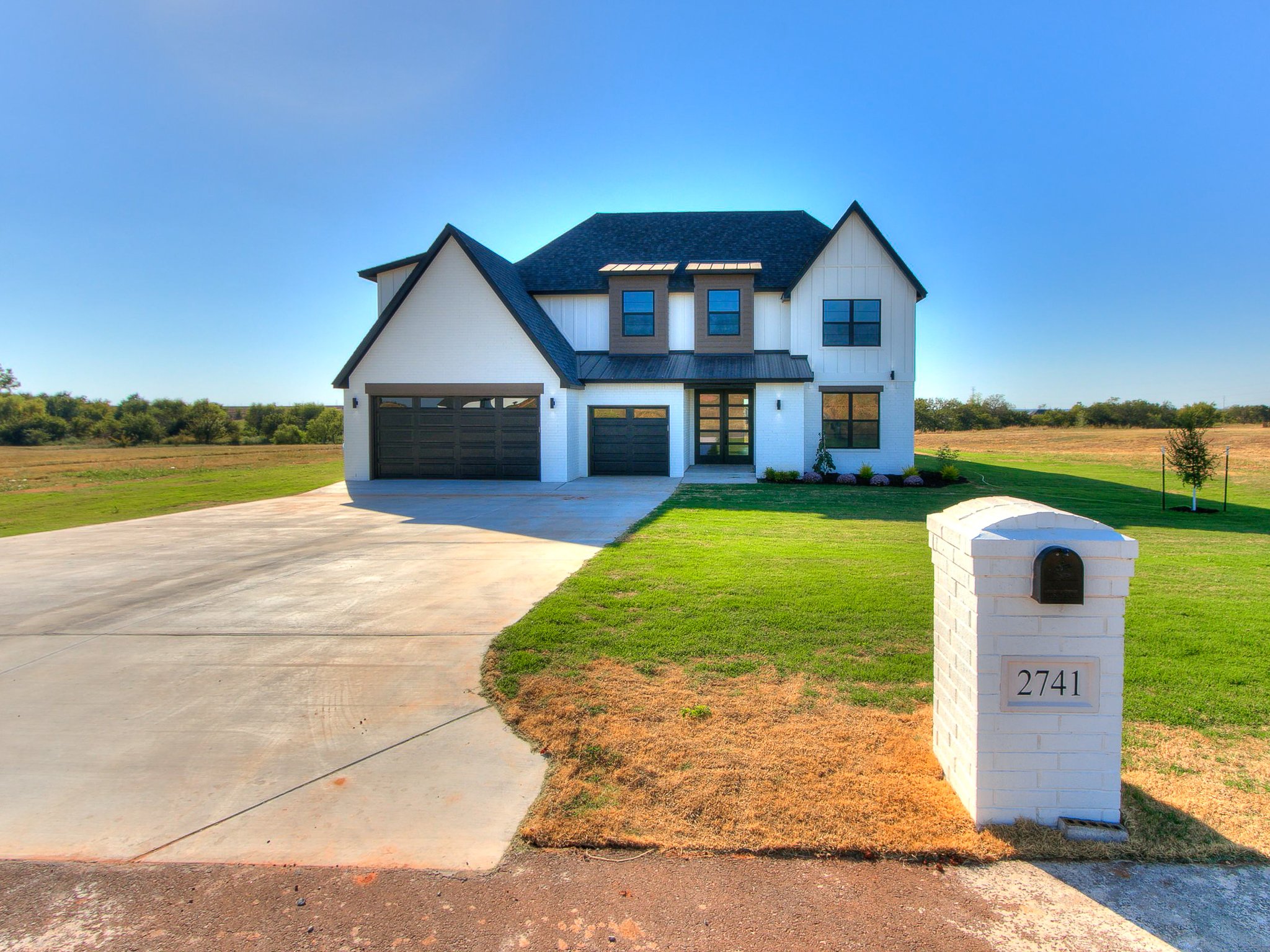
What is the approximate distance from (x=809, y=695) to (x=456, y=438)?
1716 centimetres

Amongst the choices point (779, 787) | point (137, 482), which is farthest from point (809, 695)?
point (137, 482)

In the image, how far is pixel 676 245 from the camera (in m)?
24.7

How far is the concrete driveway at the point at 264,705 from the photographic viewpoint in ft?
10.7

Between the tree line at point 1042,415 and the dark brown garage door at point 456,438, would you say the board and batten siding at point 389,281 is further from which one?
the tree line at point 1042,415

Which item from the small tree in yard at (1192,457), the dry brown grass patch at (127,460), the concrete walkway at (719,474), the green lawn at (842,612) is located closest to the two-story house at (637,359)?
the concrete walkway at (719,474)

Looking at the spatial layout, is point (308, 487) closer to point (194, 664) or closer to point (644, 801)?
point (194, 664)

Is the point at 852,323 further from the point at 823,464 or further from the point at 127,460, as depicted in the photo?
the point at 127,460

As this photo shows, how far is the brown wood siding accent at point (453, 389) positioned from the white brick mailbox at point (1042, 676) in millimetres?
17343

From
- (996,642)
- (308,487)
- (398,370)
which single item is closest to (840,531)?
(996,642)

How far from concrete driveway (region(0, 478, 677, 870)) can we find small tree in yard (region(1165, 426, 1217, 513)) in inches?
571

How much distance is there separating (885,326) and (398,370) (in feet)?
49.1

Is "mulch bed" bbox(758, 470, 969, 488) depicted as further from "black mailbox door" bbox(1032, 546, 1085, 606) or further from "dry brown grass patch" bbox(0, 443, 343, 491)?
"dry brown grass patch" bbox(0, 443, 343, 491)

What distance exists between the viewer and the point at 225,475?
2627cm

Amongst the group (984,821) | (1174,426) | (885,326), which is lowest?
(984,821)
